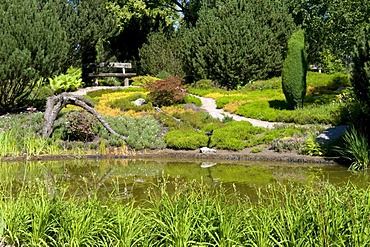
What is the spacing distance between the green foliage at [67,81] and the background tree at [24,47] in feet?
18.9

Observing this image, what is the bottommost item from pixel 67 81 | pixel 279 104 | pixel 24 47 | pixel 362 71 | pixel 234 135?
pixel 234 135

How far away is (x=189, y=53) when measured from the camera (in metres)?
29.2

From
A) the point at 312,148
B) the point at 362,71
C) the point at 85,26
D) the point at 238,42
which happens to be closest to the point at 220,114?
the point at 312,148

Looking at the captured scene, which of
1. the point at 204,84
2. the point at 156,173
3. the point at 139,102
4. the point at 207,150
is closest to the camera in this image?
the point at 156,173

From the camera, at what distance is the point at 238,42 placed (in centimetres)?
2691

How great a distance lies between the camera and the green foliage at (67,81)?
24.4 meters

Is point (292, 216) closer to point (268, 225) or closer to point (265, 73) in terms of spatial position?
point (268, 225)

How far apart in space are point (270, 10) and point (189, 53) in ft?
19.5

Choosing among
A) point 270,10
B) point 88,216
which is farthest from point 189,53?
point 88,216

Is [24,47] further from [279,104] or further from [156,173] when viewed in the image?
[279,104]

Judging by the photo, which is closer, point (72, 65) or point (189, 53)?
point (72, 65)

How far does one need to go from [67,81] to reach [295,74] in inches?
523

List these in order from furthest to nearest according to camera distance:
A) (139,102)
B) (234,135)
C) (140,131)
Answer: (139,102) → (140,131) → (234,135)

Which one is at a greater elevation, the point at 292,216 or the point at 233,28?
the point at 233,28
